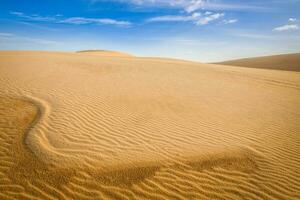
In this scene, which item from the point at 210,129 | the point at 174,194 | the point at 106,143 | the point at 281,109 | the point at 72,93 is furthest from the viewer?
the point at 72,93

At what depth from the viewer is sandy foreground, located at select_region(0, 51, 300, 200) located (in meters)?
3.94

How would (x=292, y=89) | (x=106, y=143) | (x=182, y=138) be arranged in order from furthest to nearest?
1. (x=292, y=89)
2. (x=182, y=138)
3. (x=106, y=143)

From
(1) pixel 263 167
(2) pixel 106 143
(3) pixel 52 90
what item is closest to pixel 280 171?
(1) pixel 263 167

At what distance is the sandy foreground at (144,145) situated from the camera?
394 cm

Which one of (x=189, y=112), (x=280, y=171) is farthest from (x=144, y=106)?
(x=280, y=171)

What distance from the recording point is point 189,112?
7.68 m

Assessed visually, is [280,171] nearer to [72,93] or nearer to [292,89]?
[72,93]

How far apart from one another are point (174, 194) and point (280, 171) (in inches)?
99.8

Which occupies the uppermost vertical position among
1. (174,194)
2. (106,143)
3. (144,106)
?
(144,106)

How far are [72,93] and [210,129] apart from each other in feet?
20.5

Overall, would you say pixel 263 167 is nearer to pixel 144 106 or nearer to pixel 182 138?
pixel 182 138

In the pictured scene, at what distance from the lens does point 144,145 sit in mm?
5297

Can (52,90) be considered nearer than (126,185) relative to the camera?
No

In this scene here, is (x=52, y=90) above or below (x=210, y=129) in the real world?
above
